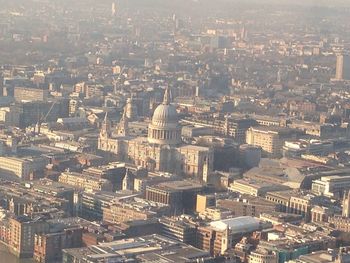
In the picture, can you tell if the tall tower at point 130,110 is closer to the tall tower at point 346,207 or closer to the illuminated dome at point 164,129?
the illuminated dome at point 164,129

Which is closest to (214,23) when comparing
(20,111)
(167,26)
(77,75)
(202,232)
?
(167,26)

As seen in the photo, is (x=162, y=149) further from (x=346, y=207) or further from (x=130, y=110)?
(x=130, y=110)

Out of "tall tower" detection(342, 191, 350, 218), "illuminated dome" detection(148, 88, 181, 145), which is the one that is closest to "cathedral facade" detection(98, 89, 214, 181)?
"illuminated dome" detection(148, 88, 181, 145)

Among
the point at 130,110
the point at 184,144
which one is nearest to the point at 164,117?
the point at 184,144

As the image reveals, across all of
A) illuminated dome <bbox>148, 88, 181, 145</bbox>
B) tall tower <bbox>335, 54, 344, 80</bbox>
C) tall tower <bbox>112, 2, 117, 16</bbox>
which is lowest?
tall tower <bbox>335, 54, 344, 80</bbox>

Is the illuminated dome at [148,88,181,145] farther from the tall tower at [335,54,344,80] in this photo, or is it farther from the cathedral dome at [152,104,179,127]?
the tall tower at [335,54,344,80]

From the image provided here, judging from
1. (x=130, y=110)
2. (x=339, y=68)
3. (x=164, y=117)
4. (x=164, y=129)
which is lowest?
(x=339, y=68)
